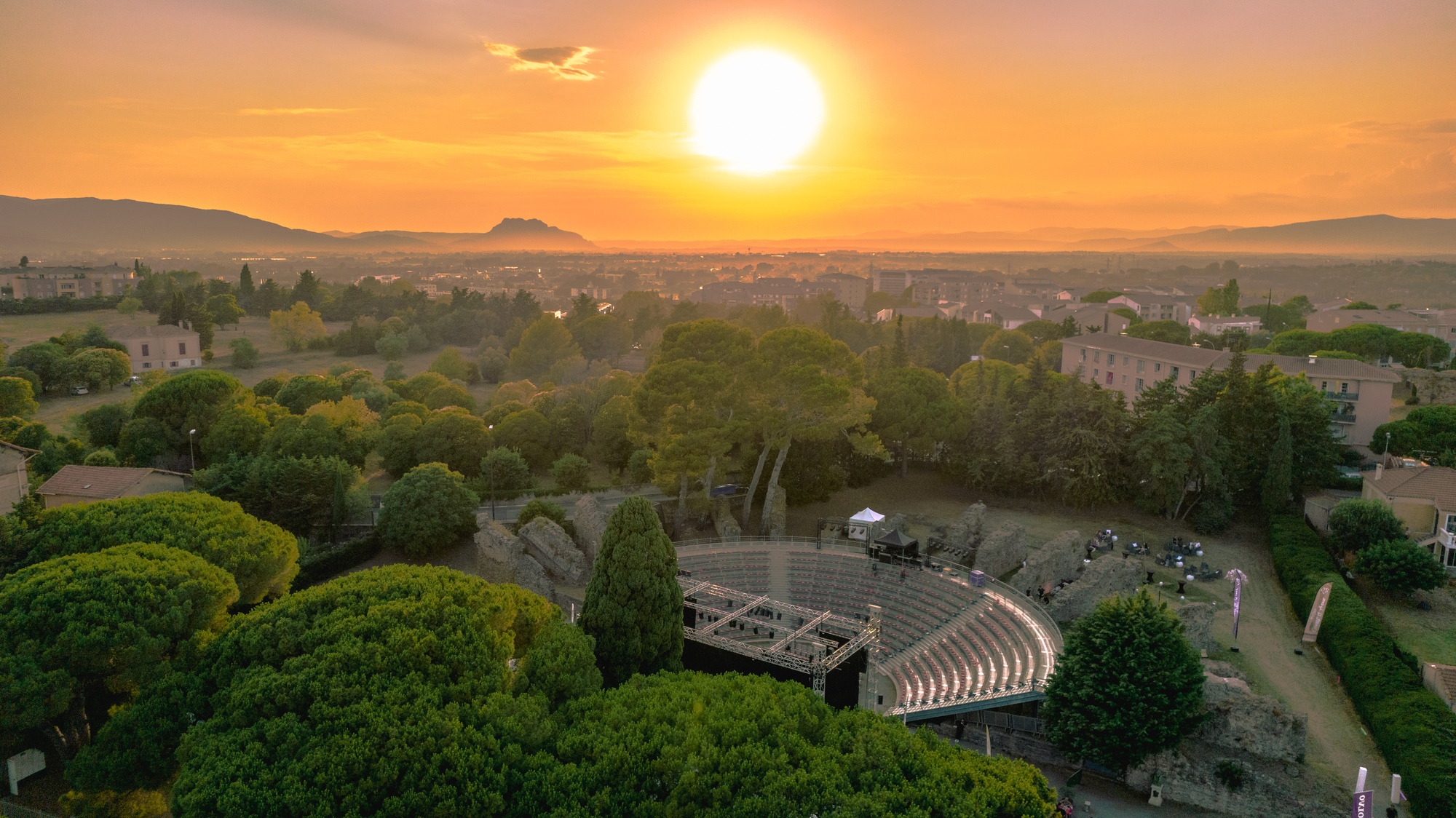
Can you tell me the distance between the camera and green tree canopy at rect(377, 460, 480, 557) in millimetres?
31125

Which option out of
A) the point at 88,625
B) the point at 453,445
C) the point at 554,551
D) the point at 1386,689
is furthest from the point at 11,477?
the point at 1386,689

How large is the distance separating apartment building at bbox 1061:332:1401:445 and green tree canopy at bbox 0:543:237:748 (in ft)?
123

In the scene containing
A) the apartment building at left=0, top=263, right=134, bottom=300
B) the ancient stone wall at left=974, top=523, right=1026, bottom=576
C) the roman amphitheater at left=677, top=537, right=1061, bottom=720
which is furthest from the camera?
the apartment building at left=0, top=263, right=134, bottom=300

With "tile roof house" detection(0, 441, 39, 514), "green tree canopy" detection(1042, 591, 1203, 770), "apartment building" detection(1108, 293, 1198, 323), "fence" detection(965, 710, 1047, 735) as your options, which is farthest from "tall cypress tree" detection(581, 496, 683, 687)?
"apartment building" detection(1108, 293, 1198, 323)

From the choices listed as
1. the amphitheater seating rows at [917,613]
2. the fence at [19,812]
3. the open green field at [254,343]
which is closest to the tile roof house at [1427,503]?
the amphitheater seating rows at [917,613]

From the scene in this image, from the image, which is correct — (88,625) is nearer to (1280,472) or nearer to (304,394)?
(304,394)

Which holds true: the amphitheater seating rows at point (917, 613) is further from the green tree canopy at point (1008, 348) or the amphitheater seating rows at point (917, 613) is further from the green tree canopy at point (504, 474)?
the green tree canopy at point (1008, 348)

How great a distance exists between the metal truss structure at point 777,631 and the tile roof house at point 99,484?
21060 mm

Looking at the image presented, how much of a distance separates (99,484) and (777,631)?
25.9 meters

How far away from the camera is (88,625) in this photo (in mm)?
16625

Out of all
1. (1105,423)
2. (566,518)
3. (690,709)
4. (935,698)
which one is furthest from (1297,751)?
(566,518)

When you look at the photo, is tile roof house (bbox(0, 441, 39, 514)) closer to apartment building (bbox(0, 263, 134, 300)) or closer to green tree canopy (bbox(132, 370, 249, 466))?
green tree canopy (bbox(132, 370, 249, 466))

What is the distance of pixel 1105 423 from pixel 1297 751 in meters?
17.9

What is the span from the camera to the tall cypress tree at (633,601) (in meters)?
18.5
